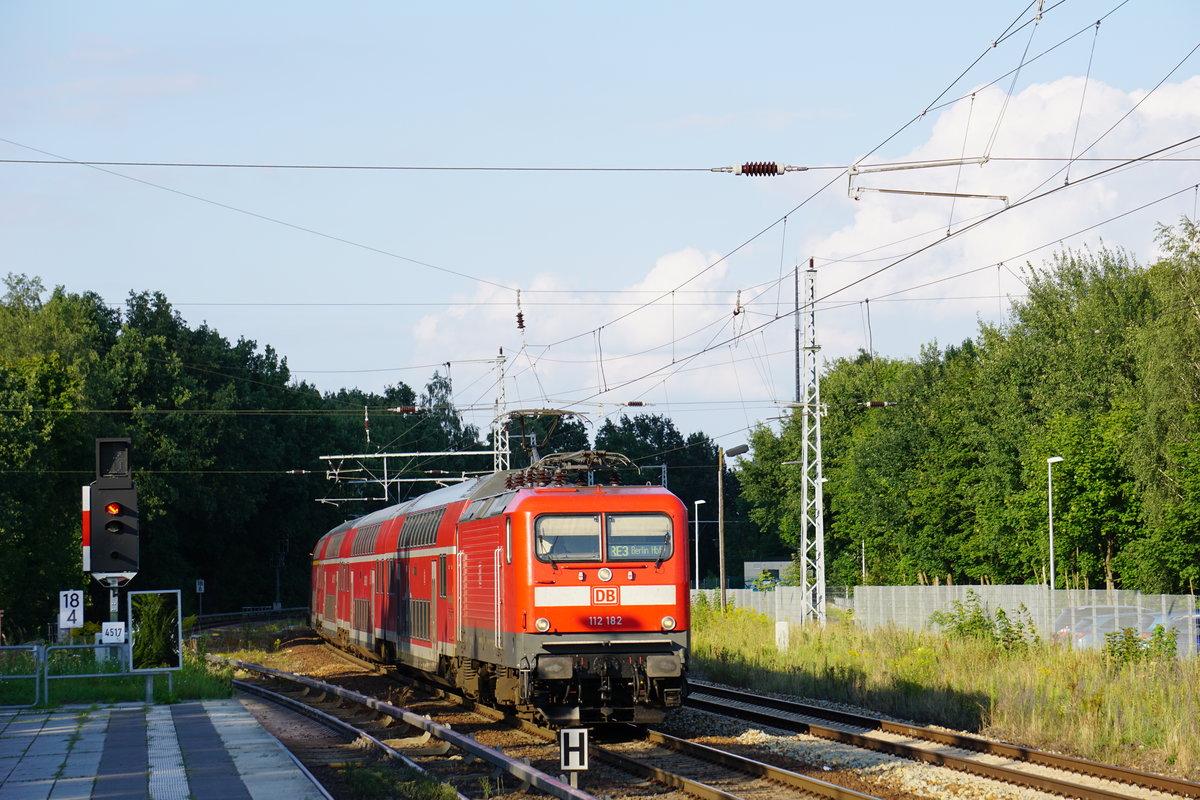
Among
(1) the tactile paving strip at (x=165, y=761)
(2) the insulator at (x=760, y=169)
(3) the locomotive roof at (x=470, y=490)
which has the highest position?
(2) the insulator at (x=760, y=169)

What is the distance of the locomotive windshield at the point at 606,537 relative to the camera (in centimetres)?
1780

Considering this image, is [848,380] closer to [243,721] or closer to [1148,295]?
[1148,295]

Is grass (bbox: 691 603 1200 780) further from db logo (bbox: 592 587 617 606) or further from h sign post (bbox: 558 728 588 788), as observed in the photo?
h sign post (bbox: 558 728 588 788)

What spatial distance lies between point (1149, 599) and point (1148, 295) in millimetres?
31624

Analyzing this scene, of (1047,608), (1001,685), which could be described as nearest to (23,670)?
(1001,685)

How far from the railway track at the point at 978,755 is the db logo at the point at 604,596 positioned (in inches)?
128

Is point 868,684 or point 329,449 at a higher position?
point 329,449

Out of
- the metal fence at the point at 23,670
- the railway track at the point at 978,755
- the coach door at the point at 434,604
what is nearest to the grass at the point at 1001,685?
the railway track at the point at 978,755

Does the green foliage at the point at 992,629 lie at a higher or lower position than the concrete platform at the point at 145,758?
higher

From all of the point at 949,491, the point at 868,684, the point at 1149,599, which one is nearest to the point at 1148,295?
the point at 949,491

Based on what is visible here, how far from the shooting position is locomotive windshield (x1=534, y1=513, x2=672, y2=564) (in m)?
17.8

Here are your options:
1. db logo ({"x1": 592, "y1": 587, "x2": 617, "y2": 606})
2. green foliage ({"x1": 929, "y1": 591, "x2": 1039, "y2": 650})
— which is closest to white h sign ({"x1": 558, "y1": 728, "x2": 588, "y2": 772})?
db logo ({"x1": 592, "y1": 587, "x2": 617, "y2": 606})

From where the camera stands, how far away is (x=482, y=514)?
1991cm

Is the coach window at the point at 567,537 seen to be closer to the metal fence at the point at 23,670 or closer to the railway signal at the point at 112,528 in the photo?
the railway signal at the point at 112,528
